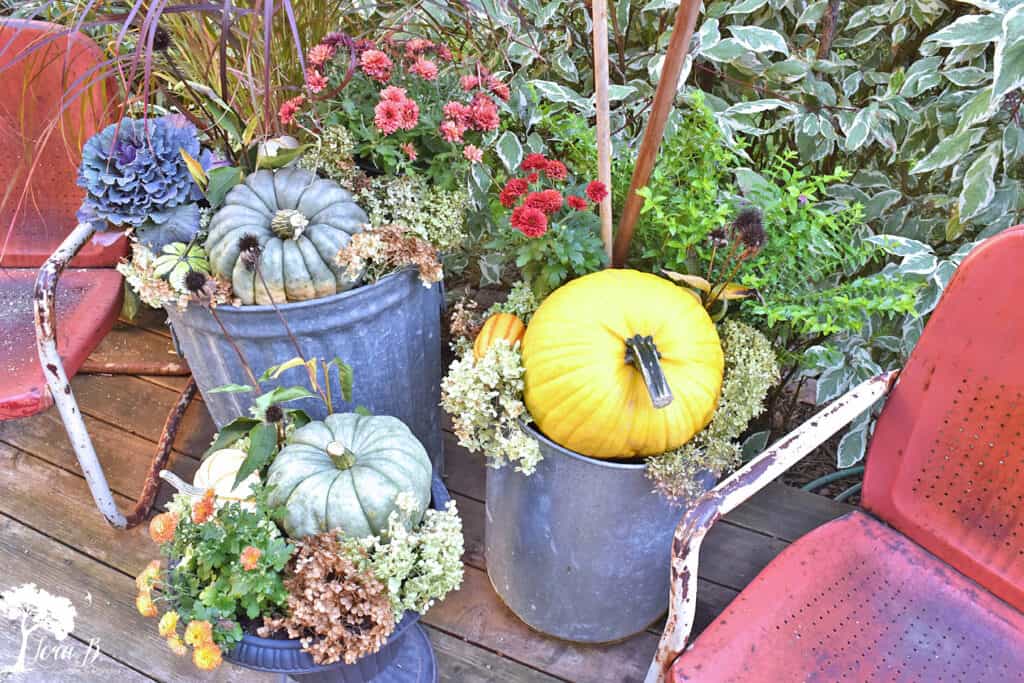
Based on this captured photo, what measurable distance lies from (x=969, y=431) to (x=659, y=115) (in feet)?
2.21

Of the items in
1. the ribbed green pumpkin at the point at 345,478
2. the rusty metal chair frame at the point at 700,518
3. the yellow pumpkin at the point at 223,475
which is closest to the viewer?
the rusty metal chair frame at the point at 700,518

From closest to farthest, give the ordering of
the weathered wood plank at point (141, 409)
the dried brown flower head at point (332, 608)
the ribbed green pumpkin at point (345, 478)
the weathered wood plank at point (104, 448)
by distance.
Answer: the dried brown flower head at point (332, 608)
the ribbed green pumpkin at point (345, 478)
the weathered wood plank at point (104, 448)
the weathered wood plank at point (141, 409)

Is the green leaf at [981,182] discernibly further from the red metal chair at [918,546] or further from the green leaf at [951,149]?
the red metal chair at [918,546]

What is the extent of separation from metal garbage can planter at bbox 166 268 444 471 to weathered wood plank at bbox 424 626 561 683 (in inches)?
19.2

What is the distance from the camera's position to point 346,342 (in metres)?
1.49

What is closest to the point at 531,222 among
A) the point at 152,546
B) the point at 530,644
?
the point at 530,644

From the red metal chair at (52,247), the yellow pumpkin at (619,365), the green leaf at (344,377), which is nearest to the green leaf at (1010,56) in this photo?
the yellow pumpkin at (619,365)

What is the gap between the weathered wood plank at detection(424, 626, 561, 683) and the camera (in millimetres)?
1630

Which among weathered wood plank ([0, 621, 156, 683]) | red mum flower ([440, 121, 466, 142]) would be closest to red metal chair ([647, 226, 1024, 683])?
red mum flower ([440, 121, 466, 142])

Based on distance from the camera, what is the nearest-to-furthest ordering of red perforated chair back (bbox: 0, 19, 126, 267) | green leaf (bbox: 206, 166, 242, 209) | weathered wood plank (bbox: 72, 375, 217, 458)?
green leaf (bbox: 206, 166, 242, 209) < red perforated chair back (bbox: 0, 19, 126, 267) < weathered wood plank (bbox: 72, 375, 217, 458)

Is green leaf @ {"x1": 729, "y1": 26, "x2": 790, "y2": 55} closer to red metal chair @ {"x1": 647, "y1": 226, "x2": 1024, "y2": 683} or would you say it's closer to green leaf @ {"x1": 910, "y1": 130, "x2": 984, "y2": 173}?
green leaf @ {"x1": 910, "y1": 130, "x2": 984, "y2": 173}

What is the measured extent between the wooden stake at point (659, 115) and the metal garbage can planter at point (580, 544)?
398 mm

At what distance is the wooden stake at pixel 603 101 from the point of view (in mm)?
1080

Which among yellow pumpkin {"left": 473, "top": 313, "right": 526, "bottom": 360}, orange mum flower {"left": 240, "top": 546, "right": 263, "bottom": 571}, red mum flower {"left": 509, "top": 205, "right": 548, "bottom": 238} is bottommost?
orange mum flower {"left": 240, "top": 546, "right": 263, "bottom": 571}
